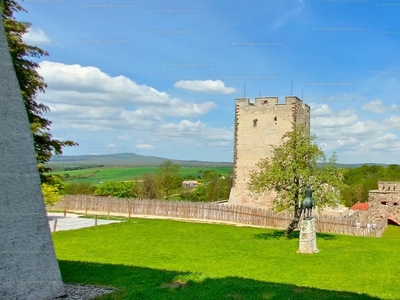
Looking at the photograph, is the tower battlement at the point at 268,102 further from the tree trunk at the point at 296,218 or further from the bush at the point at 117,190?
the bush at the point at 117,190

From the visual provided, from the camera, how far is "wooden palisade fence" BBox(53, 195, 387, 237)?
22062 millimetres

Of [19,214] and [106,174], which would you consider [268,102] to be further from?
[106,174]

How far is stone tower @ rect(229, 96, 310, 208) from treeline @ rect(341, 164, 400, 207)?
14.4 metres

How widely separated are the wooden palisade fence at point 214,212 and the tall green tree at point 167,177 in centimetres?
1994

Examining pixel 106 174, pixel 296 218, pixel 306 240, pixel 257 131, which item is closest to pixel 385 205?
pixel 257 131

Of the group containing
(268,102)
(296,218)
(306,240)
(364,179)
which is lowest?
(306,240)

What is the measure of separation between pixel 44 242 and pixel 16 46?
8.64 m

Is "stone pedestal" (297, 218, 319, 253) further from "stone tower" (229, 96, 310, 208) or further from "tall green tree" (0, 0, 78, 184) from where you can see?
"stone tower" (229, 96, 310, 208)

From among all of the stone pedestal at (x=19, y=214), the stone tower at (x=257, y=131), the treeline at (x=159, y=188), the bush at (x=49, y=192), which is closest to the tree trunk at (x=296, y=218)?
the stone tower at (x=257, y=131)

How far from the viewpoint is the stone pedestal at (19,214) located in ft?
20.6

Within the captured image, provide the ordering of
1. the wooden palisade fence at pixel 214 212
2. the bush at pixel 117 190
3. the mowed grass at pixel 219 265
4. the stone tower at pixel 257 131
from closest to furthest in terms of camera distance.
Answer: the mowed grass at pixel 219 265 < the wooden palisade fence at pixel 214 212 < the stone tower at pixel 257 131 < the bush at pixel 117 190

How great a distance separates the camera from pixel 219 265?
37.7 ft

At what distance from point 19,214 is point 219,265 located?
661 centimetres

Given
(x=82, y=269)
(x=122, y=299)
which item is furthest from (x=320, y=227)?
(x=122, y=299)
